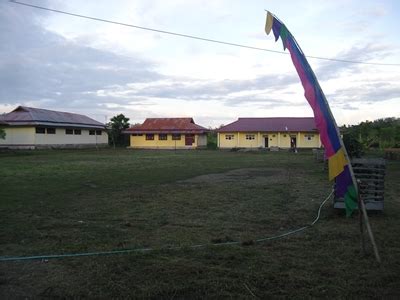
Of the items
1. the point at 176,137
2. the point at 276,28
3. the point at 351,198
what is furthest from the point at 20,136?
the point at 351,198

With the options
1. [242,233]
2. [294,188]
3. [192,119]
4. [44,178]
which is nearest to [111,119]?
[192,119]

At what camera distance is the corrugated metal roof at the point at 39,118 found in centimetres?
4416

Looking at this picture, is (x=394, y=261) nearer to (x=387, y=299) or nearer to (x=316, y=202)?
(x=387, y=299)

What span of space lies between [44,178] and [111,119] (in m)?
46.4

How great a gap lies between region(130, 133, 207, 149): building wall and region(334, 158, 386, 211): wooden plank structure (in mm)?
46588

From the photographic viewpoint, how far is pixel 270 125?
2050 inches

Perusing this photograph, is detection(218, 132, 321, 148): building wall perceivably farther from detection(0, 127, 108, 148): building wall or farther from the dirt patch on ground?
the dirt patch on ground

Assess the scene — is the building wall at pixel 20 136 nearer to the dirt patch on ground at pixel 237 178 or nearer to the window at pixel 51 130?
the window at pixel 51 130

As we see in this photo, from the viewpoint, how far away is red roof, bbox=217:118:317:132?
50.3 meters

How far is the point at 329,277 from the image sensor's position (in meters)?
4.16

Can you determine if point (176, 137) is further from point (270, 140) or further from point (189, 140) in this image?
point (270, 140)

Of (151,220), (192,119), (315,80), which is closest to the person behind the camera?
(315,80)

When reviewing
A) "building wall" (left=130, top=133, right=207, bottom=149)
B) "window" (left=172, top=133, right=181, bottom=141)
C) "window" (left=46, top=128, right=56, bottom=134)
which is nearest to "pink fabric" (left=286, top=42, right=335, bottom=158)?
"window" (left=46, top=128, right=56, bottom=134)

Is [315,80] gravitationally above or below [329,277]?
above
